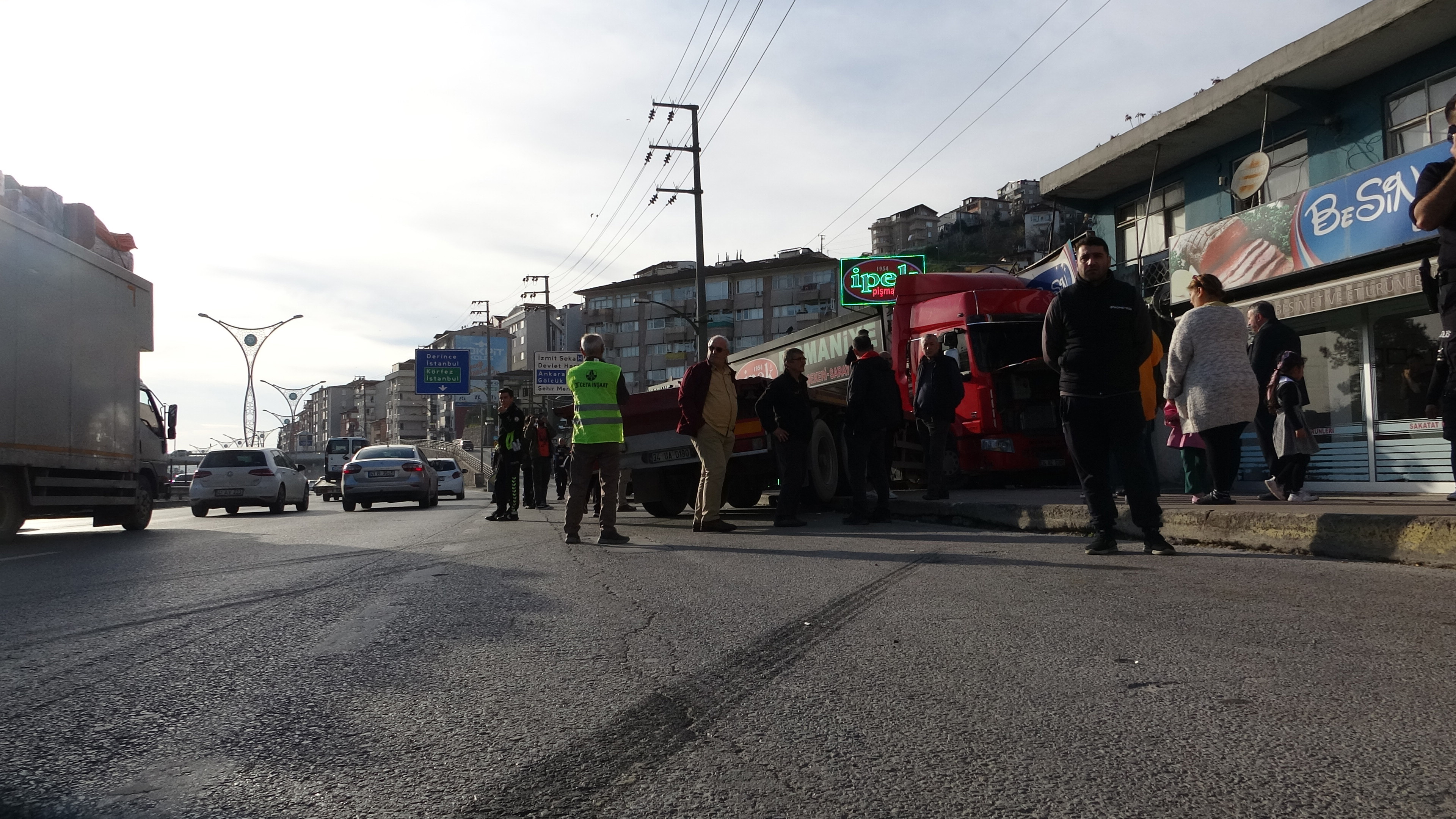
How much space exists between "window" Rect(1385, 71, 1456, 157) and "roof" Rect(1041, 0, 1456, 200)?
49cm

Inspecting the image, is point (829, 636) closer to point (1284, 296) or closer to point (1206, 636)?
point (1206, 636)

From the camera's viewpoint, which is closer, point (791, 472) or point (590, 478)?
point (590, 478)

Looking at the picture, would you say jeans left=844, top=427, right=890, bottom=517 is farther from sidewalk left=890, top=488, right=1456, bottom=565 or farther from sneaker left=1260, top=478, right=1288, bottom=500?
sneaker left=1260, top=478, right=1288, bottom=500

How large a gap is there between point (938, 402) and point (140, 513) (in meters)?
10.8

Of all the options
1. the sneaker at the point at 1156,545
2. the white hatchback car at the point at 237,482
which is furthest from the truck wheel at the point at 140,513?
the sneaker at the point at 1156,545

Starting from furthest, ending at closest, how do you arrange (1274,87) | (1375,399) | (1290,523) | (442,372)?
(442,372) → (1274,87) → (1375,399) → (1290,523)

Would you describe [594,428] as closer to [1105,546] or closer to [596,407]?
[596,407]

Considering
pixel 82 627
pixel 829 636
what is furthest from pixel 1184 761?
pixel 82 627

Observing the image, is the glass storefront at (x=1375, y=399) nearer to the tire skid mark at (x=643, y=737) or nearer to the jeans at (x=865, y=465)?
the jeans at (x=865, y=465)

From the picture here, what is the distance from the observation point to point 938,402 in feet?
38.8

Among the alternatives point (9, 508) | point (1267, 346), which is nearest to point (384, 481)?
point (9, 508)

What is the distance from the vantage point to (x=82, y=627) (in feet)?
16.5

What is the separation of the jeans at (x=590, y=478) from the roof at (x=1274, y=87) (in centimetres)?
1137

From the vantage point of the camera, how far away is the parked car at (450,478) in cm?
3366
